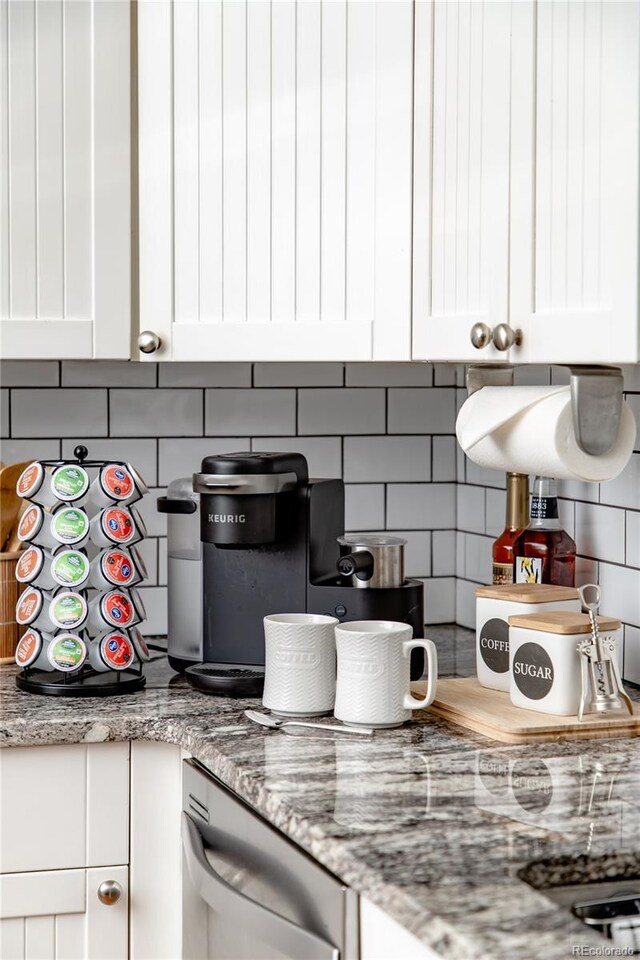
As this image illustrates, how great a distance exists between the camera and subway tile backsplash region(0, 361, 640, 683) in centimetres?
242

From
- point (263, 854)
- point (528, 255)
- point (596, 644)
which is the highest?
point (528, 255)

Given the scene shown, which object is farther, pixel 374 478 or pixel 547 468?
pixel 374 478

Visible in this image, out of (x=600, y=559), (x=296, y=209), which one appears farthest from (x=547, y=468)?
(x=296, y=209)

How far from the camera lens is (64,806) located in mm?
1820

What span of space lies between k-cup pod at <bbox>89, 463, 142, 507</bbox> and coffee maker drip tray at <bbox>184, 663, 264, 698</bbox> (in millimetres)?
303

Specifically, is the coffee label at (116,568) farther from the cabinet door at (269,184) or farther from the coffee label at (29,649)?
the cabinet door at (269,184)

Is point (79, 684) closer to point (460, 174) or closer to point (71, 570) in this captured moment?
point (71, 570)

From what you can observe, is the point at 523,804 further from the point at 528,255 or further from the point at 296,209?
the point at 296,209

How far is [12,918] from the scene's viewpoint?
1787 millimetres

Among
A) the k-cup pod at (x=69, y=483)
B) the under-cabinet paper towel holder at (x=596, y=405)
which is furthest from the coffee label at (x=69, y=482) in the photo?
the under-cabinet paper towel holder at (x=596, y=405)

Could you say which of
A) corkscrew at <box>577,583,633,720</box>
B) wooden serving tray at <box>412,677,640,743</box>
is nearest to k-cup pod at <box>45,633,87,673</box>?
wooden serving tray at <box>412,677,640,743</box>

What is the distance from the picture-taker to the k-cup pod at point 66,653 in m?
1.99

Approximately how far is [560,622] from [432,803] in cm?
42

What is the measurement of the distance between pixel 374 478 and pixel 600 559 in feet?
1.99
